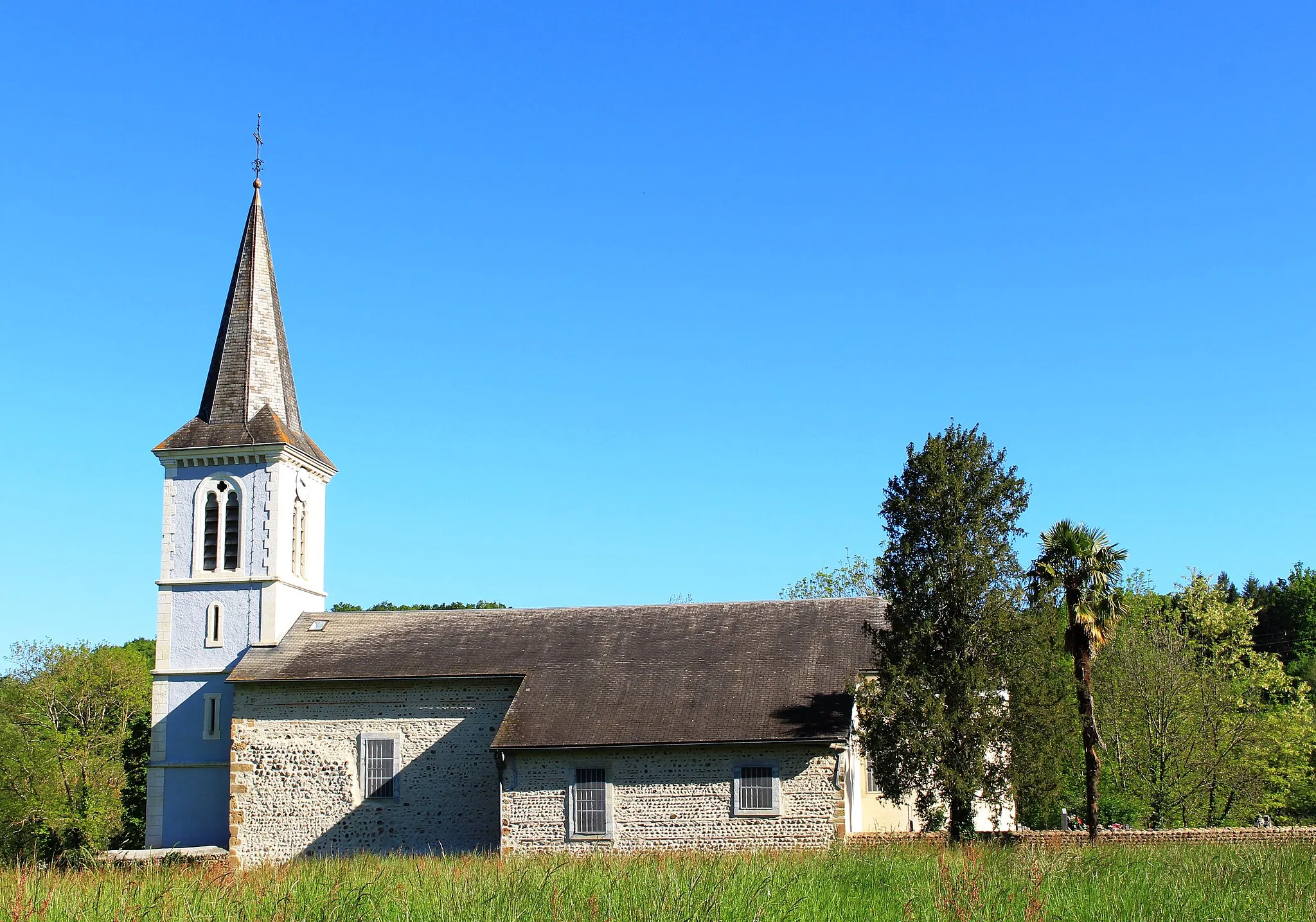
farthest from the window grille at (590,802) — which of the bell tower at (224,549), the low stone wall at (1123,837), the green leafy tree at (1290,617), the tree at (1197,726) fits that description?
the green leafy tree at (1290,617)

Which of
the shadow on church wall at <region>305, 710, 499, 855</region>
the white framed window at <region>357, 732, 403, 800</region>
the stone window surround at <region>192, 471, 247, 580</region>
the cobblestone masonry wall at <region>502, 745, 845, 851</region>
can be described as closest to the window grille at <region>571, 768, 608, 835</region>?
the cobblestone masonry wall at <region>502, 745, 845, 851</region>

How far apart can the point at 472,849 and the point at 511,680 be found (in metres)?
3.85

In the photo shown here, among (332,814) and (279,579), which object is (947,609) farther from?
(279,579)

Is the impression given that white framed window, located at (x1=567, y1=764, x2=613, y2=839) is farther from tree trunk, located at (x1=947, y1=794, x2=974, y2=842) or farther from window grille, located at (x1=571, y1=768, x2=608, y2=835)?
tree trunk, located at (x1=947, y1=794, x2=974, y2=842)

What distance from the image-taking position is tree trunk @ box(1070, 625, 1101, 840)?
26328mm

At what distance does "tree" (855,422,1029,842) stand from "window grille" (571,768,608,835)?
5.78 metres

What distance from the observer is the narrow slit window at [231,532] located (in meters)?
32.0

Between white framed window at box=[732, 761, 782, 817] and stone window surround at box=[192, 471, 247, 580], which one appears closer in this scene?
white framed window at box=[732, 761, 782, 817]

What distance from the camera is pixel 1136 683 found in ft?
122

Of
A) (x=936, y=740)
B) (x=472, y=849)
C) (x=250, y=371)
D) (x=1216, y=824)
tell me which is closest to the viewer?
(x=936, y=740)

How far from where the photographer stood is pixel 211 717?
30.9m

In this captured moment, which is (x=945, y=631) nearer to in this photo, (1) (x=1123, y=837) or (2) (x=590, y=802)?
(1) (x=1123, y=837)

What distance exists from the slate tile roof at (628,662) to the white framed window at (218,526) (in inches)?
99.4

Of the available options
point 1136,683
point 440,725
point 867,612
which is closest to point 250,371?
point 440,725
